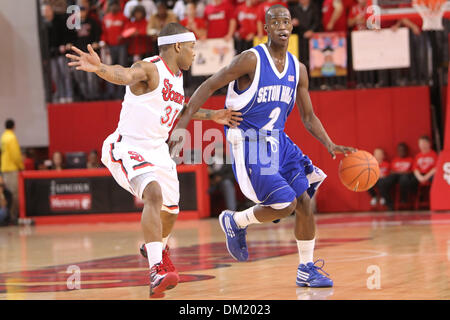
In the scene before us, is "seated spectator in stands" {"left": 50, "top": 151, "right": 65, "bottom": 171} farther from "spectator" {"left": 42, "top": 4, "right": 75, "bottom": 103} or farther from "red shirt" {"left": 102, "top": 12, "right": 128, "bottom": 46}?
"red shirt" {"left": 102, "top": 12, "right": 128, "bottom": 46}

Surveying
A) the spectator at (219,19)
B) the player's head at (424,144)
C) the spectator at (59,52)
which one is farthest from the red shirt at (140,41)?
the player's head at (424,144)

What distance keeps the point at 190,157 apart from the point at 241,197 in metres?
2.04

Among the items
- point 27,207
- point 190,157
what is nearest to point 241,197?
point 190,157

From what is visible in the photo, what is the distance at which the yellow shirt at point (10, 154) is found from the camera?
17.0 m

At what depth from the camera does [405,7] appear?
43.2 feet

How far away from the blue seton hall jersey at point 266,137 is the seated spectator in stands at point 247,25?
32.4 feet

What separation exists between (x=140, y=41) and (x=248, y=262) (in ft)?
→ 31.7

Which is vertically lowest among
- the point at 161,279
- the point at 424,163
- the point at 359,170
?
the point at 424,163

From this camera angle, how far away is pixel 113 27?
1727cm

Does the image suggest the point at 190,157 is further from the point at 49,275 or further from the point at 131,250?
the point at 49,275

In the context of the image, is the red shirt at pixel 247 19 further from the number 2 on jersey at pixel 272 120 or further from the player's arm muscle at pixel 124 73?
the player's arm muscle at pixel 124 73

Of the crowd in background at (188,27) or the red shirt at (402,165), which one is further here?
the crowd in background at (188,27)

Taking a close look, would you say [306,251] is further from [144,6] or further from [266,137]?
[144,6]

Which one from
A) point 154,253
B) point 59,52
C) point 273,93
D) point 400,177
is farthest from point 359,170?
point 59,52
